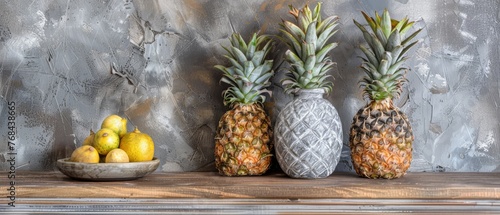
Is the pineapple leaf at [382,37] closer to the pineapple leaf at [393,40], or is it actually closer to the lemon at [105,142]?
the pineapple leaf at [393,40]

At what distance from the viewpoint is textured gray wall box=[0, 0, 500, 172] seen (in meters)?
2.51

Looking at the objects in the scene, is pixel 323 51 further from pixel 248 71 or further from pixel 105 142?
pixel 105 142

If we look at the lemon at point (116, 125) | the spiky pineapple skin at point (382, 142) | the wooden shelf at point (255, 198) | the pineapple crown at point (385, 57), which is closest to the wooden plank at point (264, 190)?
the wooden shelf at point (255, 198)

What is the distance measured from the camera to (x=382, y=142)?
6.88 feet

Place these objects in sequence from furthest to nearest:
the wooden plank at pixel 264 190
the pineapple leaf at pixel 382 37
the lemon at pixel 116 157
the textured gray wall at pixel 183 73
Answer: the textured gray wall at pixel 183 73, the pineapple leaf at pixel 382 37, the lemon at pixel 116 157, the wooden plank at pixel 264 190

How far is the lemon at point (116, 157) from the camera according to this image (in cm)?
208

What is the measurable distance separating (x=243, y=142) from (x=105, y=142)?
21.8 inches

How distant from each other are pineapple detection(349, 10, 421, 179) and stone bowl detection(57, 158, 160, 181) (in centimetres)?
87

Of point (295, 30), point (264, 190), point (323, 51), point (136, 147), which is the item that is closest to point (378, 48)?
point (323, 51)

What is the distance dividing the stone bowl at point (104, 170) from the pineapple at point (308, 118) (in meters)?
0.57

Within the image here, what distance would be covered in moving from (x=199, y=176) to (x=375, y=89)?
0.83 meters

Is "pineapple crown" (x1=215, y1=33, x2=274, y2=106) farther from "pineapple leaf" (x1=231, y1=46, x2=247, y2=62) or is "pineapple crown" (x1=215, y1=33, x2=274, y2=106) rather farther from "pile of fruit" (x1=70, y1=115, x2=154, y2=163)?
"pile of fruit" (x1=70, y1=115, x2=154, y2=163)

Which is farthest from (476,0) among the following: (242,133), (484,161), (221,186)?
(221,186)

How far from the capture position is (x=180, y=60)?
252 centimetres
